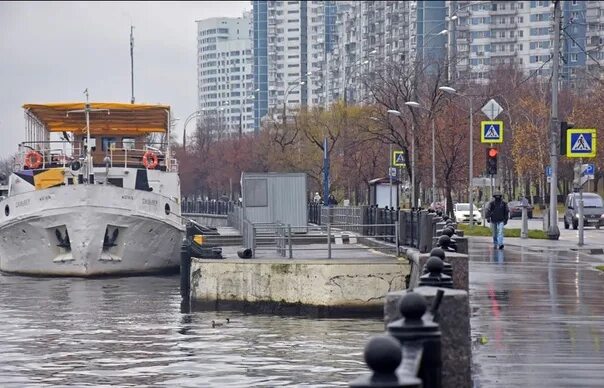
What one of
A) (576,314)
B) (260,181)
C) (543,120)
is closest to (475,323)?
(576,314)

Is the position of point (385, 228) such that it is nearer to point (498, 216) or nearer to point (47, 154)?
point (498, 216)

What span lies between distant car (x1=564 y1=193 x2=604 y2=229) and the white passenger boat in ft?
71.5

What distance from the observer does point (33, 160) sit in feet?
160

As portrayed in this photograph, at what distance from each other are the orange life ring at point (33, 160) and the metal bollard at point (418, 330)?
4225 cm

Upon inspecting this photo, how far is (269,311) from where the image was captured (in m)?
28.1

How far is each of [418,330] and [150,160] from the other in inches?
1664

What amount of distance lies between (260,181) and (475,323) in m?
25.3

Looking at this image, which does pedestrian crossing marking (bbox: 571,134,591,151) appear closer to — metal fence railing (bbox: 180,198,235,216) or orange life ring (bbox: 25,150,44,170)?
orange life ring (bbox: 25,150,44,170)

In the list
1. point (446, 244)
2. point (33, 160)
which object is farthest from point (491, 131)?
point (446, 244)

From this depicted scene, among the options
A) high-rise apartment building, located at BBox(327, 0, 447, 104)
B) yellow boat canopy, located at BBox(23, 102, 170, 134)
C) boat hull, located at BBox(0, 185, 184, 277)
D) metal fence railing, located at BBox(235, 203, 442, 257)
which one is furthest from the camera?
high-rise apartment building, located at BBox(327, 0, 447, 104)

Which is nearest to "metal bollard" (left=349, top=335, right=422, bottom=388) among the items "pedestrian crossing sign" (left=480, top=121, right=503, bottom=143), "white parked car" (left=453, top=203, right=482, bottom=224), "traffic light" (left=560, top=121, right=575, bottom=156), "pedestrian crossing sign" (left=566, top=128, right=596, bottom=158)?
"pedestrian crossing sign" (left=566, top=128, right=596, bottom=158)

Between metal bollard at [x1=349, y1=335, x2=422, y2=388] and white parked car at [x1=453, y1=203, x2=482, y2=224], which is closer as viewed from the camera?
metal bollard at [x1=349, y1=335, x2=422, y2=388]

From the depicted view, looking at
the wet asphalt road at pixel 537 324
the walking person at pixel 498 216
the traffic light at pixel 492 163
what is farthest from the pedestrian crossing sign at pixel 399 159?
the wet asphalt road at pixel 537 324

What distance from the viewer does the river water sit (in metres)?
18.1
